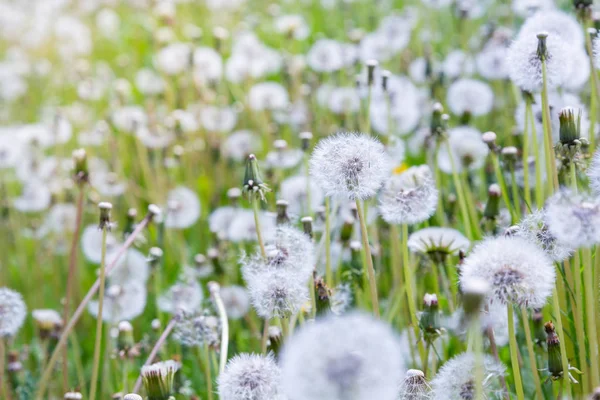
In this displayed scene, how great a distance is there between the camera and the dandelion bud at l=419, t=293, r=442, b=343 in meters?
1.53

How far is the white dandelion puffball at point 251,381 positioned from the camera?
1.29 meters

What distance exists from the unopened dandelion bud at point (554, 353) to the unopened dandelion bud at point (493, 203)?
0.53m

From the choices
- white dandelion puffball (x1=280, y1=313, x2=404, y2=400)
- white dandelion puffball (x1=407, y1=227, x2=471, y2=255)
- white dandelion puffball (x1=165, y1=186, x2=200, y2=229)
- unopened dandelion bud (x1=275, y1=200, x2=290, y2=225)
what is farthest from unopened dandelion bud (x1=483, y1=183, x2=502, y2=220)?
white dandelion puffball (x1=165, y1=186, x2=200, y2=229)

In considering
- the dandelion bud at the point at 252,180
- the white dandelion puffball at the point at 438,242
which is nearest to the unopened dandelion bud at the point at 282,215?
the dandelion bud at the point at 252,180

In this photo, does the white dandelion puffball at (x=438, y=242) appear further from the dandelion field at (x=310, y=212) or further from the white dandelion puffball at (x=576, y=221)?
the white dandelion puffball at (x=576, y=221)

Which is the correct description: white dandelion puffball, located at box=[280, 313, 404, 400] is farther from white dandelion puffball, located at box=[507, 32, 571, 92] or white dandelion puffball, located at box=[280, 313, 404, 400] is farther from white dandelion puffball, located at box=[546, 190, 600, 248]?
white dandelion puffball, located at box=[507, 32, 571, 92]

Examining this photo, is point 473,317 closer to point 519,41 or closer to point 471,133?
point 519,41

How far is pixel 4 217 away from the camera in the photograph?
9.64 feet

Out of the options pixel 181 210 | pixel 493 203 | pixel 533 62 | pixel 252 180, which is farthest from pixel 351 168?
pixel 181 210

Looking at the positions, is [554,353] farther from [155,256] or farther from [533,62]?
[155,256]

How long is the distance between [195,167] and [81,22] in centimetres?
279

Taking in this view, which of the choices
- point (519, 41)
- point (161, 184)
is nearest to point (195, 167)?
point (161, 184)

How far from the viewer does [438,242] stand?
1.80 meters

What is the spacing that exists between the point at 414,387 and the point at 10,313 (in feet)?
3.59
